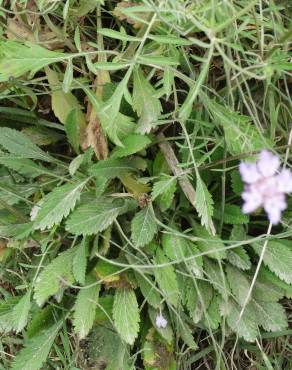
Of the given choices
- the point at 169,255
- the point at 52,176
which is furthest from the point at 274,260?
the point at 52,176

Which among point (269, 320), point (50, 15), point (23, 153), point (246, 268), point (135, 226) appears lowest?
point (269, 320)

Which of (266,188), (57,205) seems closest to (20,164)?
(57,205)

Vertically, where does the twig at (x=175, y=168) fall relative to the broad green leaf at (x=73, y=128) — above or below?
below

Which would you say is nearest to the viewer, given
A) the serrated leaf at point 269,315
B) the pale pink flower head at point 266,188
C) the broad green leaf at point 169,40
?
the pale pink flower head at point 266,188

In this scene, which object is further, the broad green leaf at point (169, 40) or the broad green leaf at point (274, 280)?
the broad green leaf at point (274, 280)

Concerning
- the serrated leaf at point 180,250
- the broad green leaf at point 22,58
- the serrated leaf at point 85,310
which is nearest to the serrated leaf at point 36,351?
the serrated leaf at point 85,310

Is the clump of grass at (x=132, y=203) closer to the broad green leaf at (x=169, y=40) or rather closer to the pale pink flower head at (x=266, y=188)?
the broad green leaf at (x=169, y=40)

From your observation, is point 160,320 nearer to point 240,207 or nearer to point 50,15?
point 240,207

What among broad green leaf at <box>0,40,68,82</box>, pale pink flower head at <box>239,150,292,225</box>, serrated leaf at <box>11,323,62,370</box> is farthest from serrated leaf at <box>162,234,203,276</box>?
pale pink flower head at <box>239,150,292,225</box>
